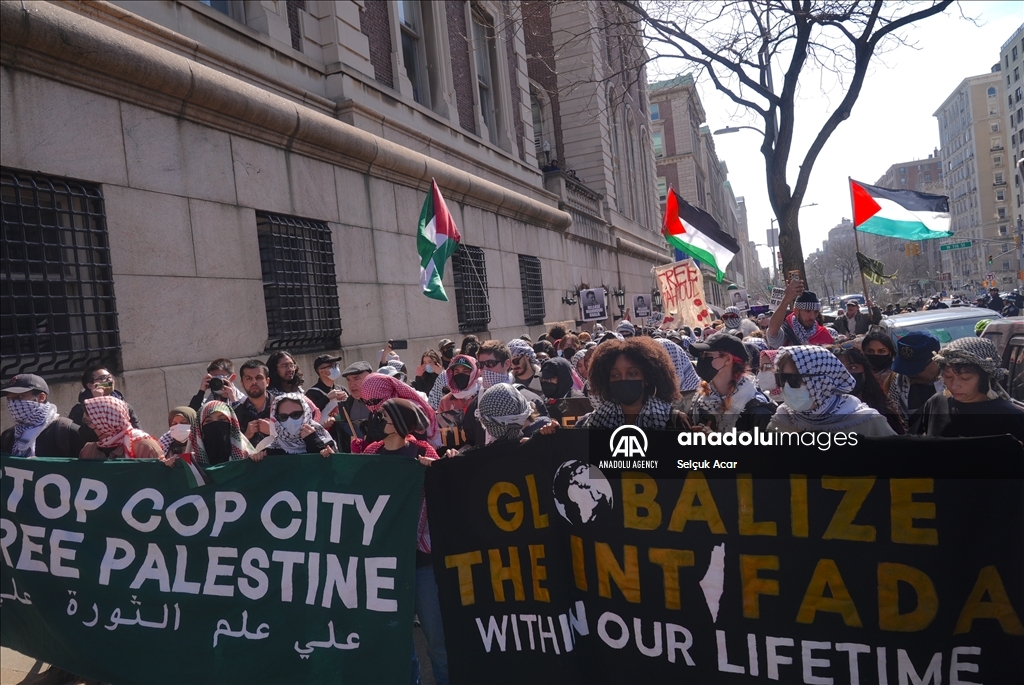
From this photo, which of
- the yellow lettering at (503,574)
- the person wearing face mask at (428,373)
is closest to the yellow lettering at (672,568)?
the yellow lettering at (503,574)

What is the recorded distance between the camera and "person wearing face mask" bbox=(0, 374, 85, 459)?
516cm

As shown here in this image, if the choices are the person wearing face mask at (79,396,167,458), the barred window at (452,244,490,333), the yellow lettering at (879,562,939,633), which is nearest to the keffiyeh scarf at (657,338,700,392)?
the yellow lettering at (879,562,939,633)

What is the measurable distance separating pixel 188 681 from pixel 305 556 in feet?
2.99

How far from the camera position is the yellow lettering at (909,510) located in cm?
286

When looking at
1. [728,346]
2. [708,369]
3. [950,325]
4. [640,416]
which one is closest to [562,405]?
[708,369]

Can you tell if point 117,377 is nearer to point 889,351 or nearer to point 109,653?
point 109,653

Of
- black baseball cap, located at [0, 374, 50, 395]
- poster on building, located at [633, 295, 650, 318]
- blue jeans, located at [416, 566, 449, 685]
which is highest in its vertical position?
poster on building, located at [633, 295, 650, 318]

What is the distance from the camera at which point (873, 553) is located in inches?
115

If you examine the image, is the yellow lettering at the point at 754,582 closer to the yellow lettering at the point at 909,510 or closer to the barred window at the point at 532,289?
the yellow lettering at the point at 909,510

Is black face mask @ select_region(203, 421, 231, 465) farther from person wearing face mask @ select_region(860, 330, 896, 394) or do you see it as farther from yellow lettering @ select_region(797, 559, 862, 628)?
person wearing face mask @ select_region(860, 330, 896, 394)

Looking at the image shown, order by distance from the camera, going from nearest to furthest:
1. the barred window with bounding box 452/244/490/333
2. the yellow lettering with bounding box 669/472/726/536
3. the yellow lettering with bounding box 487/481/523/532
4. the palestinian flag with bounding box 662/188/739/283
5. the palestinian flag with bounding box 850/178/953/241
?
1. the yellow lettering with bounding box 669/472/726/536
2. the yellow lettering with bounding box 487/481/523/532
3. the palestinian flag with bounding box 850/178/953/241
4. the palestinian flag with bounding box 662/188/739/283
5. the barred window with bounding box 452/244/490/333

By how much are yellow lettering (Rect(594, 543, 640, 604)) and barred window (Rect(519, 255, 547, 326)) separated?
14.2 meters

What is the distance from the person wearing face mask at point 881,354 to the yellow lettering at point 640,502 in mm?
2716

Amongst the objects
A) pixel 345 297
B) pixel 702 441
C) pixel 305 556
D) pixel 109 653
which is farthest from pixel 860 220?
pixel 109 653
